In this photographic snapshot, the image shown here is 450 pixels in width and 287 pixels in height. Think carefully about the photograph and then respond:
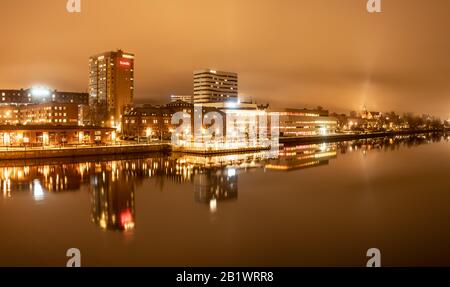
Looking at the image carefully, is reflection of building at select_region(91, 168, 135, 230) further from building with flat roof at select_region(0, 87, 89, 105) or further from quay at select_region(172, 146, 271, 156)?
building with flat roof at select_region(0, 87, 89, 105)

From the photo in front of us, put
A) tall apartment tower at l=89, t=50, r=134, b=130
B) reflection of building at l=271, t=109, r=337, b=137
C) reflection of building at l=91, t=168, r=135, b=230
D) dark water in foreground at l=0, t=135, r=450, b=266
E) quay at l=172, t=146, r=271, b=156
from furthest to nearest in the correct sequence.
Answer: tall apartment tower at l=89, t=50, r=134, b=130
reflection of building at l=271, t=109, r=337, b=137
quay at l=172, t=146, r=271, b=156
reflection of building at l=91, t=168, r=135, b=230
dark water in foreground at l=0, t=135, r=450, b=266

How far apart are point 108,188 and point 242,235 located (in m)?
7.68

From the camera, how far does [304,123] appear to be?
217 ft

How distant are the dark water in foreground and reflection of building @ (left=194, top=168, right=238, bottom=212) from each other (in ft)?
0.16

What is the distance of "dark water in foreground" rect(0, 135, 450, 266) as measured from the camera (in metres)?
8.06

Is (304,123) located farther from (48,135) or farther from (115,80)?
(48,135)

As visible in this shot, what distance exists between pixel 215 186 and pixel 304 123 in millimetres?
52411

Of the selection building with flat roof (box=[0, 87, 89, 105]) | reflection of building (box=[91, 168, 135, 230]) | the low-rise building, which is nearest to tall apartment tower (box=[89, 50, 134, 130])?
building with flat roof (box=[0, 87, 89, 105])

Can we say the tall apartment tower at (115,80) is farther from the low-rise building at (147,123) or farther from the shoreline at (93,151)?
the shoreline at (93,151)

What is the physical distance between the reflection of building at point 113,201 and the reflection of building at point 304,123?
141 ft

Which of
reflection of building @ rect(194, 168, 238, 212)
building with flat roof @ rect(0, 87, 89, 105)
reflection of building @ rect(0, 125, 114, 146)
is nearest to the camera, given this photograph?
reflection of building @ rect(194, 168, 238, 212)

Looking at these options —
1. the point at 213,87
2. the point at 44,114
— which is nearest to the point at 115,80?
the point at 44,114
